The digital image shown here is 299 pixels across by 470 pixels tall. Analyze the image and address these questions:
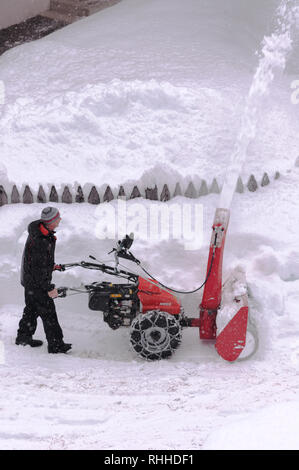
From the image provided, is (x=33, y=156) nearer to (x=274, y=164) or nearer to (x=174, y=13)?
(x=274, y=164)

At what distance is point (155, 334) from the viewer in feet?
16.9

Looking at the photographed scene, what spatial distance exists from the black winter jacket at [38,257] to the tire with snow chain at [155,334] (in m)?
0.92

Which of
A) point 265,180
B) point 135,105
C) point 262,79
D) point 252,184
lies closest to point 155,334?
point 252,184

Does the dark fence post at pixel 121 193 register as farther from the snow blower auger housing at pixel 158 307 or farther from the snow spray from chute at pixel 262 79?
the snow blower auger housing at pixel 158 307

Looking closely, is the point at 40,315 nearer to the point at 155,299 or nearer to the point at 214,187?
the point at 155,299

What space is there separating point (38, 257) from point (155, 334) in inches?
51.5

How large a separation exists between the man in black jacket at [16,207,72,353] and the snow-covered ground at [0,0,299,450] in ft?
0.81

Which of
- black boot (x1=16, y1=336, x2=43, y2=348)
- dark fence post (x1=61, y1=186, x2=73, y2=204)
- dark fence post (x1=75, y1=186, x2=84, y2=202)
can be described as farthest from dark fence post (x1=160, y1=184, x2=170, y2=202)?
black boot (x1=16, y1=336, x2=43, y2=348)

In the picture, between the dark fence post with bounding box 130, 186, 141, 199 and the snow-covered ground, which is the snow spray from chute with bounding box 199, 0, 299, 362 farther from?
the dark fence post with bounding box 130, 186, 141, 199

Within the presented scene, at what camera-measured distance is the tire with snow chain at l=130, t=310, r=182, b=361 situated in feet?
16.7

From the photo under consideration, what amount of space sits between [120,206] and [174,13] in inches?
269

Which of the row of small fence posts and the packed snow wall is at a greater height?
the packed snow wall
